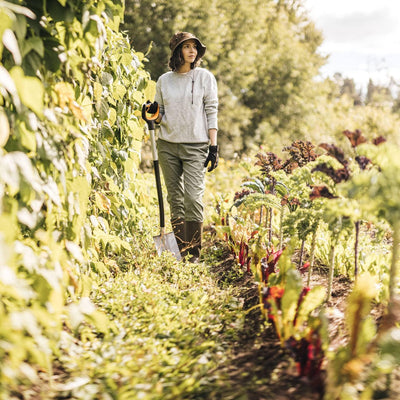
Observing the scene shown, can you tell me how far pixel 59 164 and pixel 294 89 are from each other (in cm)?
1356

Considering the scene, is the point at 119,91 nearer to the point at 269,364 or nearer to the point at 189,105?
the point at 189,105

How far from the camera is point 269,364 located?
176 cm

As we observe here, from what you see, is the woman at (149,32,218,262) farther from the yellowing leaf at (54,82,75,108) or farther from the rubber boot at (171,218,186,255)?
the yellowing leaf at (54,82,75,108)

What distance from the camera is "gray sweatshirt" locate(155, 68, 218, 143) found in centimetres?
356

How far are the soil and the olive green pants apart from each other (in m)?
1.25

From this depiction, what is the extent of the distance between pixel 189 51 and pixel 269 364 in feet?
8.73

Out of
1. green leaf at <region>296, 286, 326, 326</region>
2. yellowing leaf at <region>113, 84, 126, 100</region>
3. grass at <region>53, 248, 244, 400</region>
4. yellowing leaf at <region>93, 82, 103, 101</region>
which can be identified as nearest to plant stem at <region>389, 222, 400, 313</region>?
green leaf at <region>296, 286, 326, 326</region>

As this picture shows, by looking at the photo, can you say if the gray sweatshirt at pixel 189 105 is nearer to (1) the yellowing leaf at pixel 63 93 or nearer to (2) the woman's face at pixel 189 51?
(2) the woman's face at pixel 189 51

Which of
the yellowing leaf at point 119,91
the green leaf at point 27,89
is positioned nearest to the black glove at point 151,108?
the yellowing leaf at point 119,91

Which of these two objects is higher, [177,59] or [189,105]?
[177,59]

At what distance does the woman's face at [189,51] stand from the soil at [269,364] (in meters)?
2.08

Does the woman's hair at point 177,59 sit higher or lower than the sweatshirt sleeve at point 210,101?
higher

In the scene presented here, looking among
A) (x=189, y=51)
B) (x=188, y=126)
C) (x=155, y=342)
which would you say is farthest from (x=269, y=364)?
(x=189, y=51)

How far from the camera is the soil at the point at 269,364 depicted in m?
1.54
